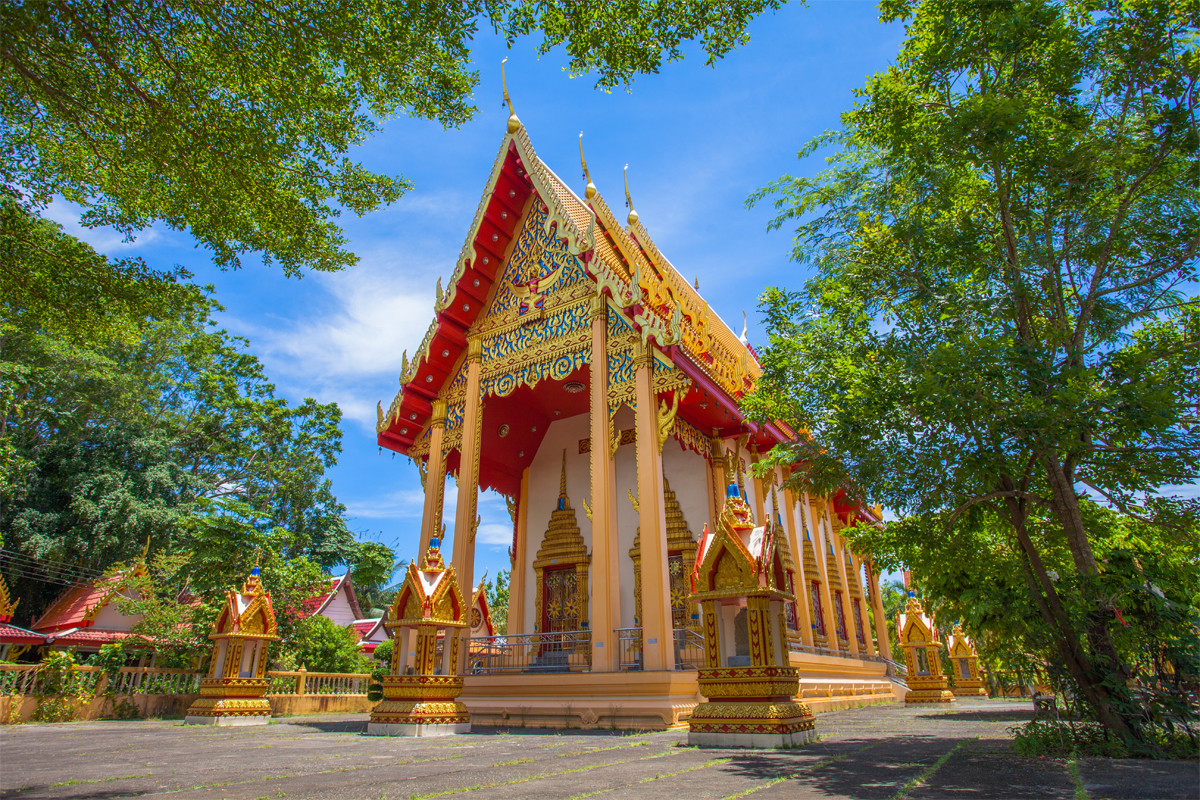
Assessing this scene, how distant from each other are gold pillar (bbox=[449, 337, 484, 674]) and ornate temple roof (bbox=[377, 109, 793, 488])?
0.62 meters

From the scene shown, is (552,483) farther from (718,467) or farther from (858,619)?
(858,619)

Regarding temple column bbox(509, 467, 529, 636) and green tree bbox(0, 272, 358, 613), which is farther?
green tree bbox(0, 272, 358, 613)

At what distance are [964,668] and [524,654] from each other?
12862 mm

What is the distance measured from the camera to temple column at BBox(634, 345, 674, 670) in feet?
25.1

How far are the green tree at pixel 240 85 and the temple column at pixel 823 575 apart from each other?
11.0 meters

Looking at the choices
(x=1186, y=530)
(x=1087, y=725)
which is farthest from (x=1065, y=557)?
(x=1087, y=725)

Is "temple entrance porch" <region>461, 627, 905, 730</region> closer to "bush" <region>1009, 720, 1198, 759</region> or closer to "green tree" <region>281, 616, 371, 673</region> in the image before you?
"bush" <region>1009, 720, 1198, 759</region>

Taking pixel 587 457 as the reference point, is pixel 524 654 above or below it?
below

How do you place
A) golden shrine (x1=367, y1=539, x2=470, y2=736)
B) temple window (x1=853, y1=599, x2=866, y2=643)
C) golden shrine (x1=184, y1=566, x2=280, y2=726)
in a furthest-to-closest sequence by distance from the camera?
temple window (x1=853, y1=599, x2=866, y2=643) → golden shrine (x1=184, y1=566, x2=280, y2=726) → golden shrine (x1=367, y1=539, x2=470, y2=736)

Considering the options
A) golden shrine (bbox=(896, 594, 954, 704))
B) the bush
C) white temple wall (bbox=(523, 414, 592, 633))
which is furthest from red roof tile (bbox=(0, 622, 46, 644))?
the bush

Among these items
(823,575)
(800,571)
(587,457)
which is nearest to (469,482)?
(587,457)

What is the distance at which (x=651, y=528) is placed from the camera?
8.11 meters

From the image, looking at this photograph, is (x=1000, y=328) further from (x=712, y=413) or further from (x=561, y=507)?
(x=561, y=507)

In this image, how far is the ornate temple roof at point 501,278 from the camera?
9.85m
